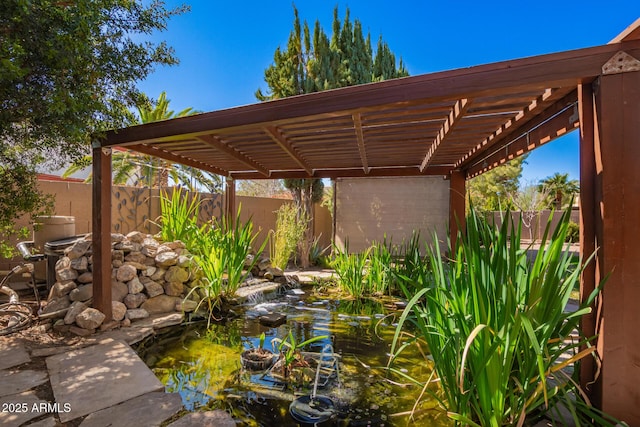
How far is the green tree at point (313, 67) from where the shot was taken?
366 inches

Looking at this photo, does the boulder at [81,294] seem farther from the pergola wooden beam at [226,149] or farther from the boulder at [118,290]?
the pergola wooden beam at [226,149]

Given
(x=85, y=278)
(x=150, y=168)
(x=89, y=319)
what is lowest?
(x=89, y=319)

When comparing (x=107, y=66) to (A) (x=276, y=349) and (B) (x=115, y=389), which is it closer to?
(B) (x=115, y=389)

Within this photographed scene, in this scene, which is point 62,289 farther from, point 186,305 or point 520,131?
point 520,131

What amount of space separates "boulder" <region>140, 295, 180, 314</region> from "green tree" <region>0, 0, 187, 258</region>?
1.55 meters

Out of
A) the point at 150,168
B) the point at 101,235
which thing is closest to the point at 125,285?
the point at 101,235

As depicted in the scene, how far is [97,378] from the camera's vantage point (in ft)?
8.21

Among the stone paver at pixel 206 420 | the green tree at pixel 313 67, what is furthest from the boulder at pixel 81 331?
the green tree at pixel 313 67

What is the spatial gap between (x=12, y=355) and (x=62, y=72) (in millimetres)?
2324

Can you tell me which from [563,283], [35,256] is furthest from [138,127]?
[563,283]

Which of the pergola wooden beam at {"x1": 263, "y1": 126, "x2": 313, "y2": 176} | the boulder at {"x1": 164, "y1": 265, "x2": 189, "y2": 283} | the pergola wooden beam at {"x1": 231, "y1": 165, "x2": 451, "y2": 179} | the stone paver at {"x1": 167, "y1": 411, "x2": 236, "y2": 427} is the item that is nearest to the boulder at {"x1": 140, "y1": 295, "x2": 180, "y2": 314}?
the boulder at {"x1": 164, "y1": 265, "x2": 189, "y2": 283}

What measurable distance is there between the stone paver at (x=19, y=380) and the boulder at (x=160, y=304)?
1567 millimetres

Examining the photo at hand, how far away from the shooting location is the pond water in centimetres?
220

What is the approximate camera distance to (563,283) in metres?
1.85
